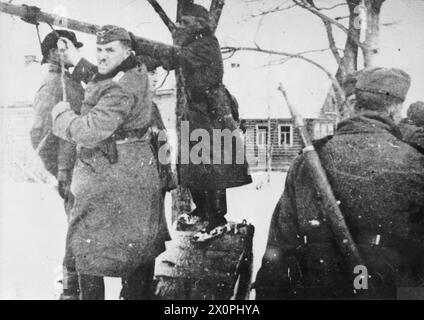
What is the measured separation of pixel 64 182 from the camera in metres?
3.21

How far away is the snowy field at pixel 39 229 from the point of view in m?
3.15

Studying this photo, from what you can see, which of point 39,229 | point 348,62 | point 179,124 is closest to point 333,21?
point 348,62

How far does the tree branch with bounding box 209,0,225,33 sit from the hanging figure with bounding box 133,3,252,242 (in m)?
0.07

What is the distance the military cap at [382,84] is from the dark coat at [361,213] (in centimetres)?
16

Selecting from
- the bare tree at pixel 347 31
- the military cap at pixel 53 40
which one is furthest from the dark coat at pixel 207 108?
the military cap at pixel 53 40

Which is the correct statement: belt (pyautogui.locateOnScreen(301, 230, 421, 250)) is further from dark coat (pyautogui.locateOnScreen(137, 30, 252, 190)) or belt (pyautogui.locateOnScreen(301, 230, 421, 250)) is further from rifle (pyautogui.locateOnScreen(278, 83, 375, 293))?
dark coat (pyautogui.locateOnScreen(137, 30, 252, 190))

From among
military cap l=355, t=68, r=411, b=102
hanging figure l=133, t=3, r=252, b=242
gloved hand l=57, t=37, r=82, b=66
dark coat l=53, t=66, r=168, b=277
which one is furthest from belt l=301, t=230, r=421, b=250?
gloved hand l=57, t=37, r=82, b=66

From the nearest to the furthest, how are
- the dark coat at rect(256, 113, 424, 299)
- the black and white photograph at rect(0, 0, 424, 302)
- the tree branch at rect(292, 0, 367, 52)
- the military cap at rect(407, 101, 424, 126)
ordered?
the dark coat at rect(256, 113, 424, 299)
the black and white photograph at rect(0, 0, 424, 302)
the military cap at rect(407, 101, 424, 126)
the tree branch at rect(292, 0, 367, 52)

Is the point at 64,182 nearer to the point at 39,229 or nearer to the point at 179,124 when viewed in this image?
the point at 39,229

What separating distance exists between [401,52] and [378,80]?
0.66 meters

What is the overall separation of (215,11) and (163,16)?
0.41 metres

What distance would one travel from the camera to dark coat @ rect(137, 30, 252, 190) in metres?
3.15

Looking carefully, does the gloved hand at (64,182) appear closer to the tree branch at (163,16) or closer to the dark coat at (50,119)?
the dark coat at (50,119)

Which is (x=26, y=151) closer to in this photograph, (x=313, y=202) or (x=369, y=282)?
(x=313, y=202)
